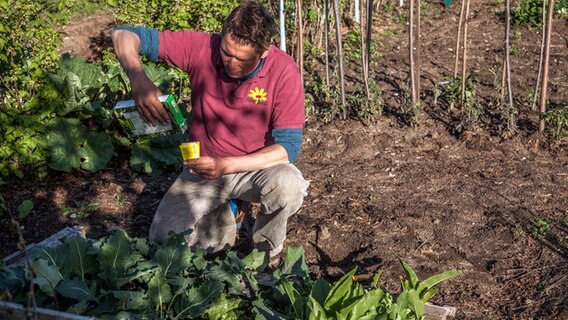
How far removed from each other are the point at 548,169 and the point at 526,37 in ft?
11.1

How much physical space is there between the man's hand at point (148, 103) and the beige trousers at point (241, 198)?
0.66m

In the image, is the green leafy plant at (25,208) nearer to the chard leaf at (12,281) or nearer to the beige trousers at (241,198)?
the beige trousers at (241,198)

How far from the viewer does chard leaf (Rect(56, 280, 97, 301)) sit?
10.5ft

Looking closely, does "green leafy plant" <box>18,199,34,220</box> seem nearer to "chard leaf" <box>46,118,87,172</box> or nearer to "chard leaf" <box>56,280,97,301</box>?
"chard leaf" <box>46,118,87,172</box>

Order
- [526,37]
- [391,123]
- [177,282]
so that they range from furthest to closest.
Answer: [526,37]
[391,123]
[177,282]

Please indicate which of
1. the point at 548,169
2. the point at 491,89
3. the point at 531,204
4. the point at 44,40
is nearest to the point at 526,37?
the point at 491,89

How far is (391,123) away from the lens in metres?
6.52

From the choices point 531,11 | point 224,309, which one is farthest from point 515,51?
point 224,309

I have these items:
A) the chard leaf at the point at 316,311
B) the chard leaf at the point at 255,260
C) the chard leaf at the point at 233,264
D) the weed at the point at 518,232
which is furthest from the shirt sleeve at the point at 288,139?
the weed at the point at 518,232

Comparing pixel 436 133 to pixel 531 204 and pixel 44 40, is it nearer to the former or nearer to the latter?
pixel 531 204

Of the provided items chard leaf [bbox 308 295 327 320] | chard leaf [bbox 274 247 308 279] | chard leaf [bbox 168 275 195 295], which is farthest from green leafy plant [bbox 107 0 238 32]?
chard leaf [bbox 308 295 327 320]

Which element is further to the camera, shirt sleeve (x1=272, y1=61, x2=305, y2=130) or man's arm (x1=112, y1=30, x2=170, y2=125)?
shirt sleeve (x1=272, y1=61, x2=305, y2=130)

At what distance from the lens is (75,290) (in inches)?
127

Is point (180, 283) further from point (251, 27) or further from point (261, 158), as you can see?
point (251, 27)
